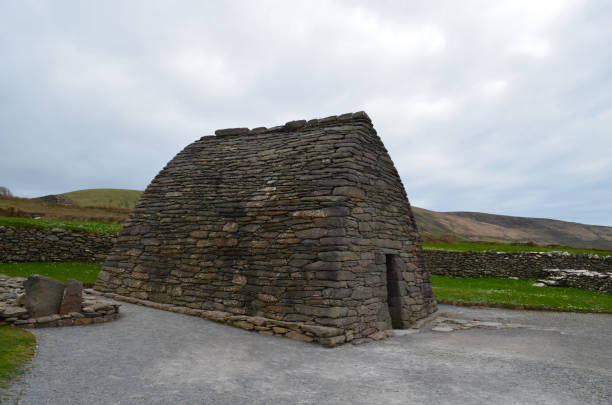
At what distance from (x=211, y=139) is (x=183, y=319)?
7018 millimetres

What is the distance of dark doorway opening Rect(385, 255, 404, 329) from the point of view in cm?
1027

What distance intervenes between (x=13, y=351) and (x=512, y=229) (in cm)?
11757

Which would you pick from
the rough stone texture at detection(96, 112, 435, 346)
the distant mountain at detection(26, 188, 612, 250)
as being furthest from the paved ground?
the distant mountain at detection(26, 188, 612, 250)

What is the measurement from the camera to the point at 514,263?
25.2m

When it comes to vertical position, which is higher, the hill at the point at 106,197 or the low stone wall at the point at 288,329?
the hill at the point at 106,197

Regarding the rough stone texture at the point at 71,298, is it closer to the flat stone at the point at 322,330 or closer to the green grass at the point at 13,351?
the green grass at the point at 13,351

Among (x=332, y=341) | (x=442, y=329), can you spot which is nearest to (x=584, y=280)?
(x=442, y=329)

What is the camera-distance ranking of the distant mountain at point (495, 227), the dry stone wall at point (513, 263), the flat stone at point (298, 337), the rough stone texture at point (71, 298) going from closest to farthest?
the flat stone at point (298, 337)
the rough stone texture at point (71, 298)
the dry stone wall at point (513, 263)
the distant mountain at point (495, 227)

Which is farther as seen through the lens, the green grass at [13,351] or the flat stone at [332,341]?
the flat stone at [332,341]

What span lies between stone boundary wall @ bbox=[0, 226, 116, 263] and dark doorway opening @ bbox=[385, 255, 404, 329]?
1621 centimetres

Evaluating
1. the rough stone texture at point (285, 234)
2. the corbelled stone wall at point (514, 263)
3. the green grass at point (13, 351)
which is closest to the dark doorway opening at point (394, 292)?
the rough stone texture at point (285, 234)

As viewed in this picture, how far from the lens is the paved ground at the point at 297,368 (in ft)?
16.6

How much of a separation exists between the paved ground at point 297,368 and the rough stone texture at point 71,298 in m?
0.76

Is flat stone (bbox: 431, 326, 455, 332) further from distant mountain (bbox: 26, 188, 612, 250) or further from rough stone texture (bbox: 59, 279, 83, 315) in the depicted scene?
distant mountain (bbox: 26, 188, 612, 250)
